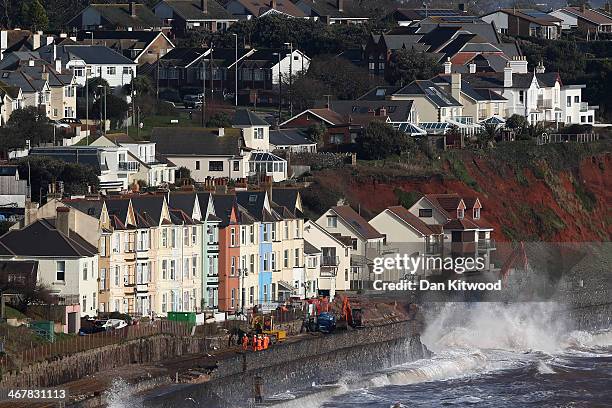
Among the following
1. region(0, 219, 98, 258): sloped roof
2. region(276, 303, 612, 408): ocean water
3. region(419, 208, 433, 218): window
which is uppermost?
region(419, 208, 433, 218): window

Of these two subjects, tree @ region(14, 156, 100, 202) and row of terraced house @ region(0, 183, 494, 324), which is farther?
tree @ region(14, 156, 100, 202)

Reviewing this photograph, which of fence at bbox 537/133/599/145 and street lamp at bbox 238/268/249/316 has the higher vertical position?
fence at bbox 537/133/599/145

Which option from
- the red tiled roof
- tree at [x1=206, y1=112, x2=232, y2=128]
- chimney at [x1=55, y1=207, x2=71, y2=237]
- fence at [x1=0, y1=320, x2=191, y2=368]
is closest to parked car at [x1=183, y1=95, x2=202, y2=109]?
tree at [x1=206, y1=112, x2=232, y2=128]

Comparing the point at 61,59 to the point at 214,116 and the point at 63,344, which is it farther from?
the point at 63,344

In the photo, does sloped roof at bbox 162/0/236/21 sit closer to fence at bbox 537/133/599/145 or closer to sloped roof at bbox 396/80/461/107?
sloped roof at bbox 396/80/461/107

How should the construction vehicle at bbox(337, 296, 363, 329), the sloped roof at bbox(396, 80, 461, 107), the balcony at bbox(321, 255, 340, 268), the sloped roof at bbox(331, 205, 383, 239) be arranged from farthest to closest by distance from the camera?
the sloped roof at bbox(396, 80, 461, 107)
the sloped roof at bbox(331, 205, 383, 239)
the balcony at bbox(321, 255, 340, 268)
the construction vehicle at bbox(337, 296, 363, 329)

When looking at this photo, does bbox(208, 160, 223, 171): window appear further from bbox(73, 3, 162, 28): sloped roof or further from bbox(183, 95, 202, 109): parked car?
bbox(73, 3, 162, 28): sloped roof

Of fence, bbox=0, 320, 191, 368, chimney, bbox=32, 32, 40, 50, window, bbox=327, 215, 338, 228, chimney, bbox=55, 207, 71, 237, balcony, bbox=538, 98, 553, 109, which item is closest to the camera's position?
fence, bbox=0, 320, 191, 368
